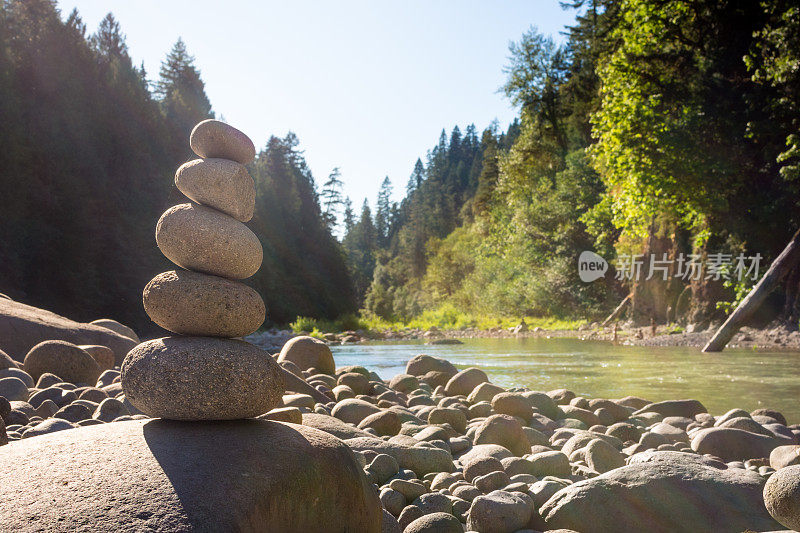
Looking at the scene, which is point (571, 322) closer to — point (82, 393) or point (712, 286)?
point (712, 286)

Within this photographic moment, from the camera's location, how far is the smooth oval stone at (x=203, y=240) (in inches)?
136

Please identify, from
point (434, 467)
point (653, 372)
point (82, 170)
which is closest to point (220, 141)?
point (434, 467)

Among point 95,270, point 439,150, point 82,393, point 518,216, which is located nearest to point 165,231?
point 82,393

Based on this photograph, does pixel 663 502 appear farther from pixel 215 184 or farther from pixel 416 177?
pixel 416 177

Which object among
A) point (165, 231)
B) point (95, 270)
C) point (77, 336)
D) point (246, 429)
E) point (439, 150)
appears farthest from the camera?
point (439, 150)

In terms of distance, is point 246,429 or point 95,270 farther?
point 95,270

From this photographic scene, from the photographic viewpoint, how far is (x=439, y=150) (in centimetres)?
10088

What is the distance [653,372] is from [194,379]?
1163cm

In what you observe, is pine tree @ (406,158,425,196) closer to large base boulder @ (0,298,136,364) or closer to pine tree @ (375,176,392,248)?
pine tree @ (375,176,392,248)

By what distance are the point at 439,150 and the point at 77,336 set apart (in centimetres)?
9341

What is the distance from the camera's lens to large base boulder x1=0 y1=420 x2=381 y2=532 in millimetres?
2363

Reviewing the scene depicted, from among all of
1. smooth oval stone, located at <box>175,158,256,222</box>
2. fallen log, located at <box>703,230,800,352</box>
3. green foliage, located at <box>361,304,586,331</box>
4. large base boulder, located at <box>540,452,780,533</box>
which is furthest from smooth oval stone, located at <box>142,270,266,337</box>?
green foliage, located at <box>361,304,586,331</box>

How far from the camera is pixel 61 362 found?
809 centimetres

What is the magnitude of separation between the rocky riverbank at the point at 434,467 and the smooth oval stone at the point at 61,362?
14.7 inches
